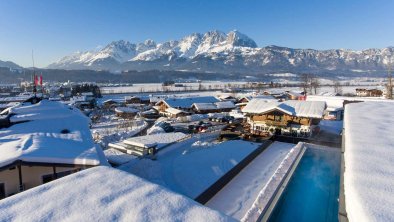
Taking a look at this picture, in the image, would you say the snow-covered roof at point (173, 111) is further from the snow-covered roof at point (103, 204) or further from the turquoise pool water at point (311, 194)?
the snow-covered roof at point (103, 204)

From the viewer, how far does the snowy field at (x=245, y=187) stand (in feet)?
24.6

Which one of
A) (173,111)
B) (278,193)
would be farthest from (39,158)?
(173,111)

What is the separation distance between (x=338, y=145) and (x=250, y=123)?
6.44m

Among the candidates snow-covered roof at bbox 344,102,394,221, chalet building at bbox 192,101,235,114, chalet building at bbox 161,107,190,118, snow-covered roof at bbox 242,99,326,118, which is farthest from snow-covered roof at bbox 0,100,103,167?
chalet building at bbox 192,101,235,114

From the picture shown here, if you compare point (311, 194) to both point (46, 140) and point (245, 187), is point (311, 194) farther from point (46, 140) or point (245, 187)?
point (46, 140)

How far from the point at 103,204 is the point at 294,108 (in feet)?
53.4

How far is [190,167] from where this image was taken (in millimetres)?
9750

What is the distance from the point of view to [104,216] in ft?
9.07

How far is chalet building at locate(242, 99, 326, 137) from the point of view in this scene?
1673 centimetres

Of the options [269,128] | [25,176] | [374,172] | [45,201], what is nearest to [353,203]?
[374,172]

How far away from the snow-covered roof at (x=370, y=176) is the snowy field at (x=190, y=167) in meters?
4.33

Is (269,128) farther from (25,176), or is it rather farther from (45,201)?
(45,201)

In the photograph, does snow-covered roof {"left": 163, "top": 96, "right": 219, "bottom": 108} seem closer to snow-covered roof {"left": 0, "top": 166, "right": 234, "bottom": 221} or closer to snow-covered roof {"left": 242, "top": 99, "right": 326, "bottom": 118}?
snow-covered roof {"left": 242, "top": 99, "right": 326, "bottom": 118}

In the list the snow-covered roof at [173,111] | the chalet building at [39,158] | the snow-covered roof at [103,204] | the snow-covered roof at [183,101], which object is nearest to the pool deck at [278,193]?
the snow-covered roof at [103,204]
